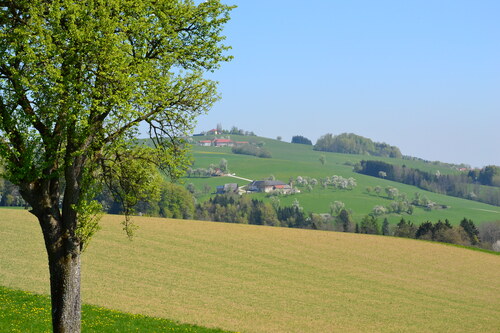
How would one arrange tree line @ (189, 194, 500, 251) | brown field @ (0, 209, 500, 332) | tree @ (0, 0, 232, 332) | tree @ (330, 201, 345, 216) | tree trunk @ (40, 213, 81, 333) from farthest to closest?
tree @ (330, 201, 345, 216), tree line @ (189, 194, 500, 251), brown field @ (0, 209, 500, 332), tree trunk @ (40, 213, 81, 333), tree @ (0, 0, 232, 332)

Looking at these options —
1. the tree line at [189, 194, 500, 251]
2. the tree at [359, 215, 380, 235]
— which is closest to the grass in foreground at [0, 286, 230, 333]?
the tree at [359, 215, 380, 235]

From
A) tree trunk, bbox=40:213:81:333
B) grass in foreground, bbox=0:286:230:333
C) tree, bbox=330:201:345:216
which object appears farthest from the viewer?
tree, bbox=330:201:345:216

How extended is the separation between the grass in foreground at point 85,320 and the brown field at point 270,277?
3.53 m

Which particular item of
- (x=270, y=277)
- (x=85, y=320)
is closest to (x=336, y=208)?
(x=270, y=277)

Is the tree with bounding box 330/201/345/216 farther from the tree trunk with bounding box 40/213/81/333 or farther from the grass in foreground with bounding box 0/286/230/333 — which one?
the tree trunk with bounding box 40/213/81/333

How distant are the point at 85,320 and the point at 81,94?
1315cm

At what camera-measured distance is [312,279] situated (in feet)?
162

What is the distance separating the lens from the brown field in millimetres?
35062

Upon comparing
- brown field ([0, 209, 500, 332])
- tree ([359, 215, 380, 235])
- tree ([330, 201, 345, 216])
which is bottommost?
brown field ([0, 209, 500, 332])

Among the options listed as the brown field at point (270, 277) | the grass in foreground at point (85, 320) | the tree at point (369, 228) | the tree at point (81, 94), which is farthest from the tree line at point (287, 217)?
the tree at point (81, 94)

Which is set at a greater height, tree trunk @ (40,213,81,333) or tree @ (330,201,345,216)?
tree @ (330,201,345,216)

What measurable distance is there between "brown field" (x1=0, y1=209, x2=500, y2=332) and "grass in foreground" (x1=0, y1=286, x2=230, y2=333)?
3.53m

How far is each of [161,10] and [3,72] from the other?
19.7 ft

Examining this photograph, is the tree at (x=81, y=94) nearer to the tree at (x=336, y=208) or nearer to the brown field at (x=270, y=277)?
the brown field at (x=270, y=277)
